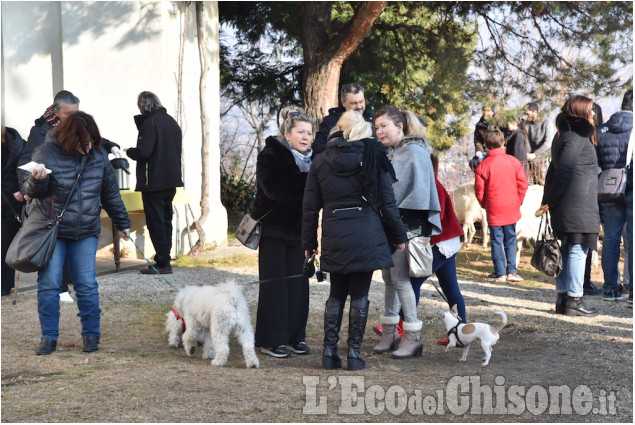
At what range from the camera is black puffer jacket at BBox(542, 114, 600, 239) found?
270 inches

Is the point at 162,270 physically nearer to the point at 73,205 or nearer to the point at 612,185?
the point at 73,205

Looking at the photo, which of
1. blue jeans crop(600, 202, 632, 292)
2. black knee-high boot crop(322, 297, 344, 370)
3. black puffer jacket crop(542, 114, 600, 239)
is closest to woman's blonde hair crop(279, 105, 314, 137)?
black knee-high boot crop(322, 297, 344, 370)

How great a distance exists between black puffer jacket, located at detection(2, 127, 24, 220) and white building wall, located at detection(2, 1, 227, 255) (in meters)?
2.73

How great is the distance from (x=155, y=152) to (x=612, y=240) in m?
4.97

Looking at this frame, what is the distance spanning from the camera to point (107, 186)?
5699 millimetres

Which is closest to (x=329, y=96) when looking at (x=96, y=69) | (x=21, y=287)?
(x=96, y=69)

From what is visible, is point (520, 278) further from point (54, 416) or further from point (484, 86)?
point (54, 416)

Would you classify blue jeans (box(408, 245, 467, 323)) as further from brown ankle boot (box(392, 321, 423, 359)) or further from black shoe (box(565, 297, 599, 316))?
black shoe (box(565, 297, 599, 316))

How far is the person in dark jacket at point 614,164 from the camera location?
7.43m

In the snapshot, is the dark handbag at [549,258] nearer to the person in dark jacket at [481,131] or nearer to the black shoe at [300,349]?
the black shoe at [300,349]

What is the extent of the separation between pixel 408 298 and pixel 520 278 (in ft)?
13.5

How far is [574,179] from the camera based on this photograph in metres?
6.94

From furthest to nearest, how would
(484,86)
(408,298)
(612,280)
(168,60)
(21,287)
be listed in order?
(484,86)
(168,60)
(21,287)
(612,280)
(408,298)

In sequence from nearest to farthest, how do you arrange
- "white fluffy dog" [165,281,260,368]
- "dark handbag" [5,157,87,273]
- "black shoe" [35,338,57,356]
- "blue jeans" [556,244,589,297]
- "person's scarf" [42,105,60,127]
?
"white fluffy dog" [165,281,260,368] < "dark handbag" [5,157,87,273] < "black shoe" [35,338,57,356] < "person's scarf" [42,105,60,127] < "blue jeans" [556,244,589,297]
